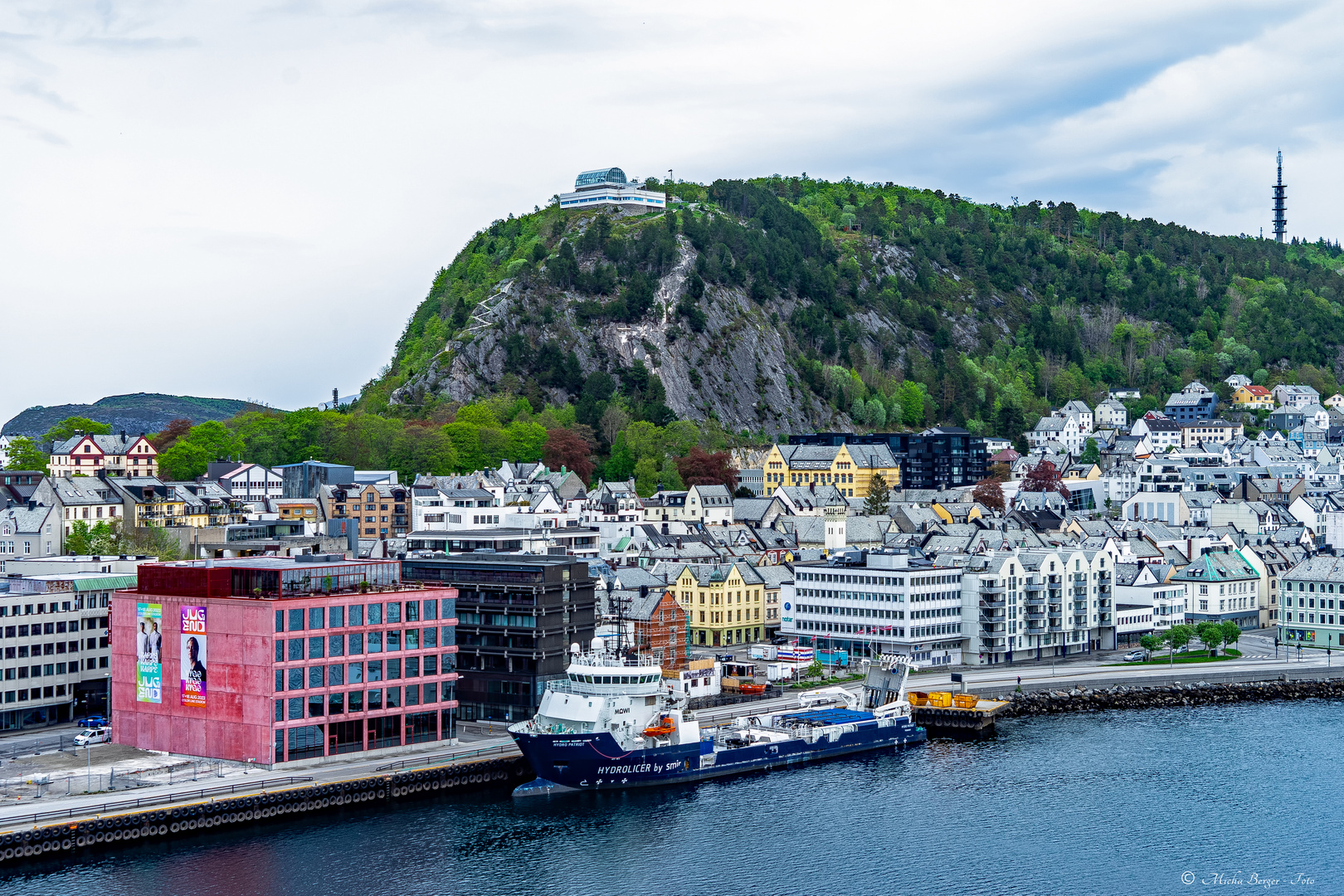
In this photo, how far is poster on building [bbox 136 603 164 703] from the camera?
221ft

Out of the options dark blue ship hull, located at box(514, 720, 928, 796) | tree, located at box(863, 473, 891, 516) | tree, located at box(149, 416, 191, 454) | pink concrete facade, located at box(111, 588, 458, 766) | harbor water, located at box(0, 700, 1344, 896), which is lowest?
harbor water, located at box(0, 700, 1344, 896)

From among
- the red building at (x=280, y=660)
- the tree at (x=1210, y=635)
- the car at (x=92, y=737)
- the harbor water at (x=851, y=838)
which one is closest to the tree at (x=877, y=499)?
the tree at (x=1210, y=635)

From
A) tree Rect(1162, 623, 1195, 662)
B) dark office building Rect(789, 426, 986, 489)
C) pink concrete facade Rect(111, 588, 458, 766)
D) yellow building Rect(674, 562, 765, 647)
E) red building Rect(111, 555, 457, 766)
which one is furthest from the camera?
dark office building Rect(789, 426, 986, 489)

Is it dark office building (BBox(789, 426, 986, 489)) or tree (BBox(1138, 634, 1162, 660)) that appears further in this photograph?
dark office building (BBox(789, 426, 986, 489))

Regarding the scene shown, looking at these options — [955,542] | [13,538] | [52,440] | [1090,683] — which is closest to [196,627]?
Result: [1090,683]

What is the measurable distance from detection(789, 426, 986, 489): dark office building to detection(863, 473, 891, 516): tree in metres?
13.9

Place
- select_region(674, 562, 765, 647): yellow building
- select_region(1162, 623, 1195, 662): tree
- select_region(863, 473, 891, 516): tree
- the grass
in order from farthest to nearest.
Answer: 1. select_region(863, 473, 891, 516): tree
2. select_region(674, 562, 765, 647): yellow building
3. select_region(1162, 623, 1195, 662): tree
4. the grass

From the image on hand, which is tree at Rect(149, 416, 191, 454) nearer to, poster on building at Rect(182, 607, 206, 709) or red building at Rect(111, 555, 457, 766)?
red building at Rect(111, 555, 457, 766)

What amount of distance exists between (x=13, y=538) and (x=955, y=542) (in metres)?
71.3

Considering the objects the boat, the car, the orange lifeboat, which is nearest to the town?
the car

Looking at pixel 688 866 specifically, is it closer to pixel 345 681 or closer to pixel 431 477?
pixel 345 681

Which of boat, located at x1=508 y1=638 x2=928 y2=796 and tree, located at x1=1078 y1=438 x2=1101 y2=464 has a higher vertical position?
tree, located at x1=1078 y1=438 x2=1101 y2=464

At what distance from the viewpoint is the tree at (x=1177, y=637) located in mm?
100250

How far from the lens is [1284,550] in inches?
4732
